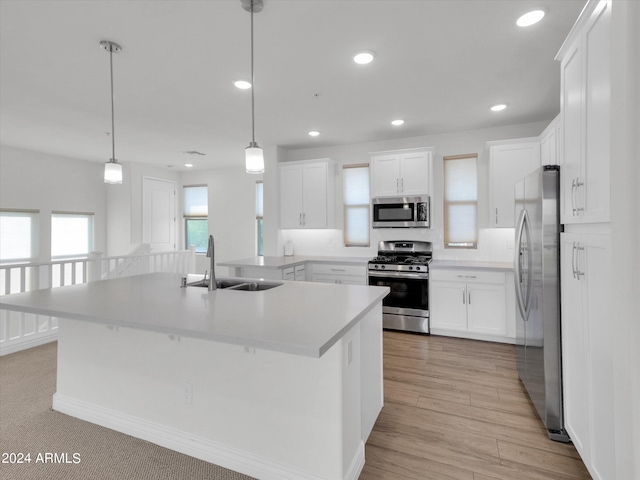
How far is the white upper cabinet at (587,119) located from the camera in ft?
4.63

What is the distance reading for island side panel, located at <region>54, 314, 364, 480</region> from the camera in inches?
66.5

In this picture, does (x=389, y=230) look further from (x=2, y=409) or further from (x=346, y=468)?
(x=2, y=409)

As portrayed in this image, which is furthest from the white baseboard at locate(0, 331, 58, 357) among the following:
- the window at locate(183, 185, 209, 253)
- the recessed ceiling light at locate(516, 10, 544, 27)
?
the recessed ceiling light at locate(516, 10, 544, 27)

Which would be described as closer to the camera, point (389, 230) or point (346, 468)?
point (346, 468)

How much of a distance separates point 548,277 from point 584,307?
411mm

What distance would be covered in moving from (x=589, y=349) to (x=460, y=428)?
100cm

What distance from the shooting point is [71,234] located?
20.1ft

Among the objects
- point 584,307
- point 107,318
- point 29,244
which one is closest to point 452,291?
point 584,307

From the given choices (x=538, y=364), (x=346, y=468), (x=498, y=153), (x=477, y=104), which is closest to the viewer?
(x=346, y=468)

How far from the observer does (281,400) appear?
5.81ft

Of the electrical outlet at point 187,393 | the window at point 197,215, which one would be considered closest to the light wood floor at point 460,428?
the electrical outlet at point 187,393

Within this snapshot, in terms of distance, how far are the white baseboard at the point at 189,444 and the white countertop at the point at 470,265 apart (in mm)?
2641

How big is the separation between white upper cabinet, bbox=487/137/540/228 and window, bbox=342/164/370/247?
5.52 ft

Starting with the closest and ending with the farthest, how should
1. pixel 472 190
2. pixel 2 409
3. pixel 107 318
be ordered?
pixel 107 318 < pixel 2 409 < pixel 472 190
